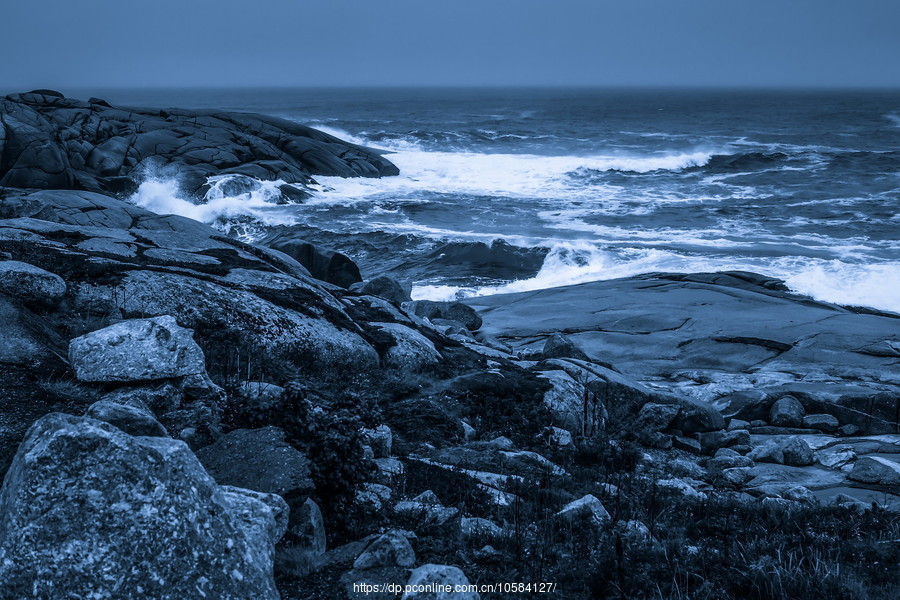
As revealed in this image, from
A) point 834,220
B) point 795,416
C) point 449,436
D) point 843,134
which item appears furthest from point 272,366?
point 843,134

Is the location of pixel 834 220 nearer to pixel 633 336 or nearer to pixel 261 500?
pixel 633 336

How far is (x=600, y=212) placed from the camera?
33.3 meters

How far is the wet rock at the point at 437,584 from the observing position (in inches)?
140

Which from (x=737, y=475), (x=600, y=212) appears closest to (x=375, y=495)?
(x=737, y=475)

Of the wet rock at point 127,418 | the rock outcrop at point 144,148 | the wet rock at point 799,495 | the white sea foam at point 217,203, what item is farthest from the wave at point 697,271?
the rock outcrop at point 144,148

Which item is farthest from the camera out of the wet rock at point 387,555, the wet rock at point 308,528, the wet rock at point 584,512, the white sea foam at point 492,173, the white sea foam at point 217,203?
the white sea foam at point 492,173

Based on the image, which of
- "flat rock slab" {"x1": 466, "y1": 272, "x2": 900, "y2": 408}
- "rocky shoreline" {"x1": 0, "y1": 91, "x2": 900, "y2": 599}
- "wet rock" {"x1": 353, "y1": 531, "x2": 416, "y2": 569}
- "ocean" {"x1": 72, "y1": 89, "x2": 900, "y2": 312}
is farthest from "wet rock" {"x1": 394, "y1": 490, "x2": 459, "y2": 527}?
"ocean" {"x1": 72, "y1": 89, "x2": 900, "y2": 312}

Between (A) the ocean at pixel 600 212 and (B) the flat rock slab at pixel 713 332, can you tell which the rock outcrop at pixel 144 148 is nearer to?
(A) the ocean at pixel 600 212

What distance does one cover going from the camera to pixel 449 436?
23.9 feet

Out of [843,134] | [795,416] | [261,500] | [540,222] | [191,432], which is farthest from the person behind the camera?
[843,134]

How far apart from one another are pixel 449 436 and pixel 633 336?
869 cm

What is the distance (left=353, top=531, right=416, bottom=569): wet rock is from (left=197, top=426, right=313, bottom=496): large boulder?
704 mm

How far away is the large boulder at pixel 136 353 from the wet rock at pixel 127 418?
1.59m

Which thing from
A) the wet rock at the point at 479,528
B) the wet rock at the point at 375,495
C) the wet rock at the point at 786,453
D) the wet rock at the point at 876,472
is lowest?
the wet rock at the point at 786,453
